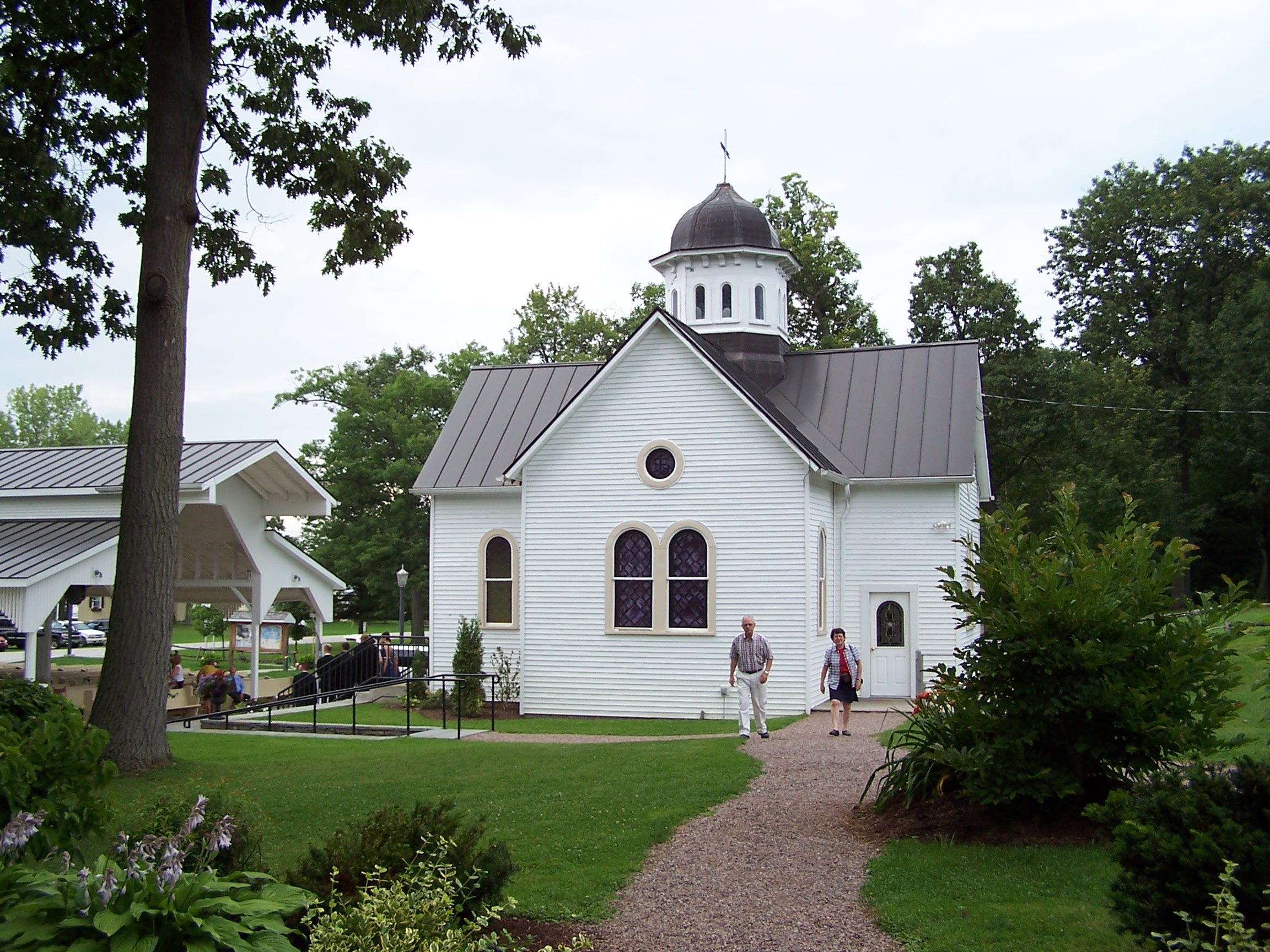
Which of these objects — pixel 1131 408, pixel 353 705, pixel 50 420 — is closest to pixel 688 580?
pixel 353 705

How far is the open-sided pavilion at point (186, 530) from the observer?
1706cm

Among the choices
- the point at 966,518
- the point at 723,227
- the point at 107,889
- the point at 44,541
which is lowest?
the point at 107,889

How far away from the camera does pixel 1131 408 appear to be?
140ft

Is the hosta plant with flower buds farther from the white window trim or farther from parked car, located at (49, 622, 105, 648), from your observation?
parked car, located at (49, 622, 105, 648)

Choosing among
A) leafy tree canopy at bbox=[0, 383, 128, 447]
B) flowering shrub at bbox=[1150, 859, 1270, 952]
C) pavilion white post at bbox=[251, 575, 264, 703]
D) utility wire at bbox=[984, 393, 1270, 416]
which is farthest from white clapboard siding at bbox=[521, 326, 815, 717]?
leafy tree canopy at bbox=[0, 383, 128, 447]

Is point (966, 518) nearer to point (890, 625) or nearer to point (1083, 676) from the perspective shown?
point (890, 625)

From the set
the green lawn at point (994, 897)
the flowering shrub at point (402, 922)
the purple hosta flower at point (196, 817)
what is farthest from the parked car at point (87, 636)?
the flowering shrub at point (402, 922)

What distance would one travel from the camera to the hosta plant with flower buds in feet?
14.1

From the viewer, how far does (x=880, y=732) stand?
53.8ft

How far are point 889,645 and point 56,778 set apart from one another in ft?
60.4

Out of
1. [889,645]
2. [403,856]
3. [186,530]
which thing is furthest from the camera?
[186,530]

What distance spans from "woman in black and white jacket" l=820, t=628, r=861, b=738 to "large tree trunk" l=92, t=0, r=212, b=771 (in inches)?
333

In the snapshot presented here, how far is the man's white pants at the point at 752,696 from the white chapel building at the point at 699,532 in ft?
14.0

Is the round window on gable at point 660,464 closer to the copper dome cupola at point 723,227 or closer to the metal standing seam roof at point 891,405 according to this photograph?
the metal standing seam roof at point 891,405
